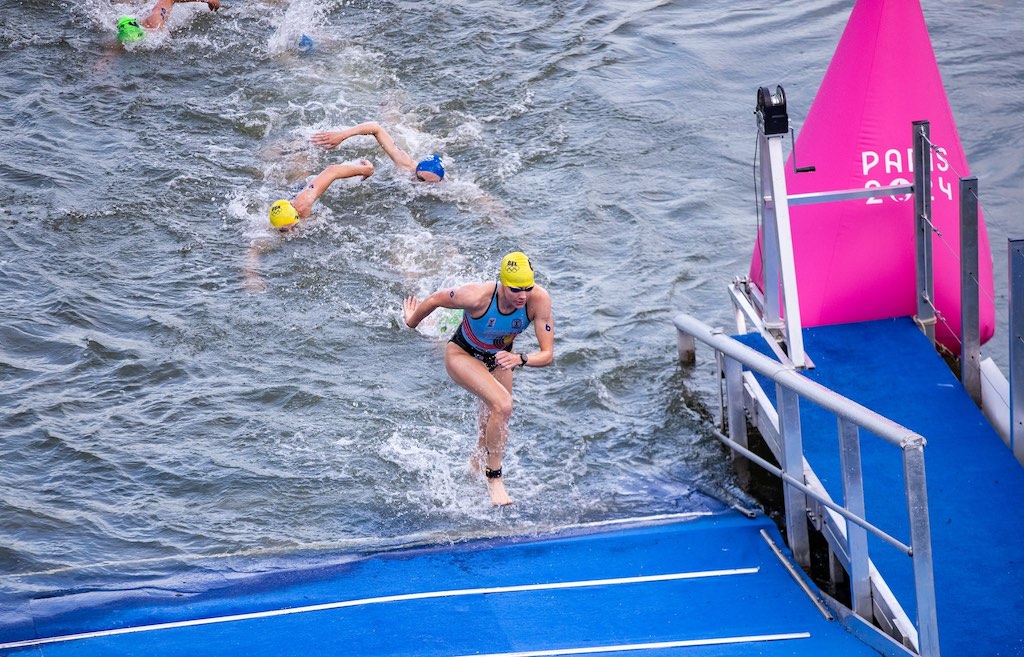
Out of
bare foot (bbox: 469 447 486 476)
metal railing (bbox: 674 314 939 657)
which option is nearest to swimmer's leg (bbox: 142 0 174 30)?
bare foot (bbox: 469 447 486 476)

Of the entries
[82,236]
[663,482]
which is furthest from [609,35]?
[663,482]

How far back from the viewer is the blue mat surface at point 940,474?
6.12 meters

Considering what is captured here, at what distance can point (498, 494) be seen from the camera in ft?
27.8

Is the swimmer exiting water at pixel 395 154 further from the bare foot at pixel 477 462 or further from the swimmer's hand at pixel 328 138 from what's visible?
the bare foot at pixel 477 462

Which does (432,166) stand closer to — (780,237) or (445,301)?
(445,301)

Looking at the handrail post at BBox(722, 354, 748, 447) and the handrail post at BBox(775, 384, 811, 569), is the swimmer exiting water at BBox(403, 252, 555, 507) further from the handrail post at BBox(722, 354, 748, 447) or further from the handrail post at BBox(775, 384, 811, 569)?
the handrail post at BBox(775, 384, 811, 569)

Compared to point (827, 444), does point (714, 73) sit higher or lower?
higher

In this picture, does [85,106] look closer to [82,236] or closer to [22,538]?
[82,236]

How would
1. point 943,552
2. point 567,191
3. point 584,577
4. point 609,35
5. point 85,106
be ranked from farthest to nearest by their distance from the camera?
point 609,35 → point 85,106 → point 567,191 → point 584,577 → point 943,552

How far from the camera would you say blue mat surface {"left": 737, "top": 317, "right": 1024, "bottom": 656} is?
612 centimetres

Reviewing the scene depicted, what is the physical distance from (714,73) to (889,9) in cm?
844

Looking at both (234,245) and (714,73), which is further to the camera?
(714,73)

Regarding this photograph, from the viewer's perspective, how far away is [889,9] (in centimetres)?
869

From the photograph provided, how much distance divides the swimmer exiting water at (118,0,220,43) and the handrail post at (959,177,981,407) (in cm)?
1332
